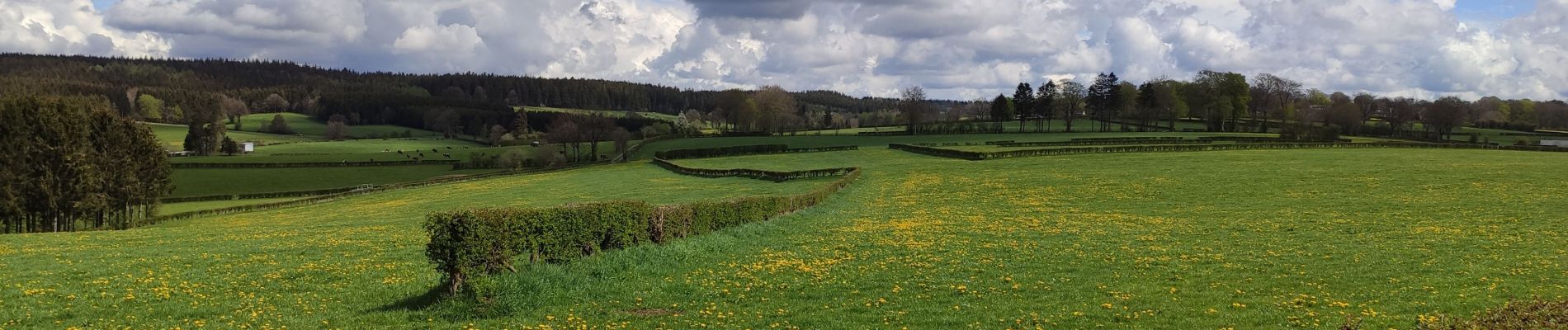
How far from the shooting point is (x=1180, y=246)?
23.6 meters

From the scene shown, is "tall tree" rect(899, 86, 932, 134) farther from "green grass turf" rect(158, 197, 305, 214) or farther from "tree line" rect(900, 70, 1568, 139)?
"green grass turf" rect(158, 197, 305, 214)

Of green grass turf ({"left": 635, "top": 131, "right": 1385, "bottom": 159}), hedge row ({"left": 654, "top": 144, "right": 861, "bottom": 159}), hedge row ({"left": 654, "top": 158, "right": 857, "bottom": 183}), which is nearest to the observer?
hedge row ({"left": 654, "top": 158, "right": 857, "bottom": 183})

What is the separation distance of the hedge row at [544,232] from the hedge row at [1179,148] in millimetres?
51516

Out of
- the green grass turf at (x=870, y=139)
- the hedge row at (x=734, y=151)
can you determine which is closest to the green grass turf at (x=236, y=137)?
the green grass turf at (x=870, y=139)

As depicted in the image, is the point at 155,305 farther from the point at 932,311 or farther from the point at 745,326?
the point at 932,311

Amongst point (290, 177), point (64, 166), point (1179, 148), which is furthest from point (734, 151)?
point (64, 166)

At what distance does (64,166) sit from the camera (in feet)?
157

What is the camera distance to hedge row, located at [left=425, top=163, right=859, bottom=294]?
1459cm

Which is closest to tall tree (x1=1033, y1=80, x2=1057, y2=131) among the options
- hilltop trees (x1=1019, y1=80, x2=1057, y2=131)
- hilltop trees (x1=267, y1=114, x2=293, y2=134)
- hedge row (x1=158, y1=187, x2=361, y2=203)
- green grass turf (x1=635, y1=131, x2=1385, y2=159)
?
hilltop trees (x1=1019, y1=80, x2=1057, y2=131)

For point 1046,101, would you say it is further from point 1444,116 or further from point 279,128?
point 279,128

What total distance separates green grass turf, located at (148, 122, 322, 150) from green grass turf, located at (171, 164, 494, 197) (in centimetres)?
6550

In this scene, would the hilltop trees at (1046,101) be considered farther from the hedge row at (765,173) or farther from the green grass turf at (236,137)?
the green grass turf at (236,137)

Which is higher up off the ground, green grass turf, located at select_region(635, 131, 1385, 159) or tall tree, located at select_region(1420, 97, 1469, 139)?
tall tree, located at select_region(1420, 97, 1469, 139)

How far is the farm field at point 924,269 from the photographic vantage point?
46.4 ft
